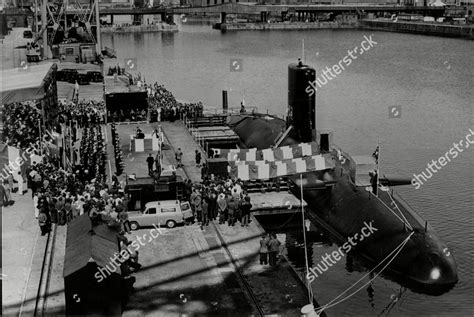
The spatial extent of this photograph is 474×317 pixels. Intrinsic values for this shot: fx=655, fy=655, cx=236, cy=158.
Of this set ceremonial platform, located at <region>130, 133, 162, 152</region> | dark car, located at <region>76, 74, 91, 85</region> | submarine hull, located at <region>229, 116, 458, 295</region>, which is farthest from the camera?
dark car, located at <region>76, 74, 91, 85</region>

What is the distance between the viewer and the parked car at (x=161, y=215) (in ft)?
78.3

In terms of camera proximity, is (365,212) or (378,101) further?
(378,101)

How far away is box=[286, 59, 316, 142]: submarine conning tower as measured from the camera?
29.2 metres

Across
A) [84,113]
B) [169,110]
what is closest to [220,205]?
[84,113]

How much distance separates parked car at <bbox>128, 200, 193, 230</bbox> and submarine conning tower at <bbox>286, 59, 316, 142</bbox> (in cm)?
776

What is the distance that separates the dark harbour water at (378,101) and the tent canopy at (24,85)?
37.9ft

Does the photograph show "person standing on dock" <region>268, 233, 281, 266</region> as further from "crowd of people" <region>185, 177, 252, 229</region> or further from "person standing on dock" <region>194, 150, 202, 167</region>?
"person standing on dock" <region>194, 150, 202, 167</region>

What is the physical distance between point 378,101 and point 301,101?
36.3 m

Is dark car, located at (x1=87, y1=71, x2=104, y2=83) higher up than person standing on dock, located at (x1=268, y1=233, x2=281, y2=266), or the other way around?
person standing on dock, located at (x1=268, y1=233, x2=281, y2=266)

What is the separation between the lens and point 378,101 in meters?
63.8

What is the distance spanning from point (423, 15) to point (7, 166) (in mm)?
189676

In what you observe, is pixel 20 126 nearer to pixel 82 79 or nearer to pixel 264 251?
pixel 264 251

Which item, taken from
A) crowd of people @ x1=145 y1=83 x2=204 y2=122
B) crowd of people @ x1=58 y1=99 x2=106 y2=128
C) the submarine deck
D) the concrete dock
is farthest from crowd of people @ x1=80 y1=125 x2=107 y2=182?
crowd of people @ x1=145 y1=83 x2=204 y2=122

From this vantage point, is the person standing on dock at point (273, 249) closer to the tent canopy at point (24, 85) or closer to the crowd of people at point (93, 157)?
the crowd of people at point (93, 157)
